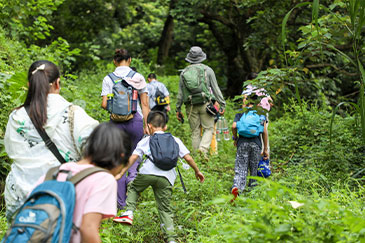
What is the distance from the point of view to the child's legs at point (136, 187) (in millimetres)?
4617

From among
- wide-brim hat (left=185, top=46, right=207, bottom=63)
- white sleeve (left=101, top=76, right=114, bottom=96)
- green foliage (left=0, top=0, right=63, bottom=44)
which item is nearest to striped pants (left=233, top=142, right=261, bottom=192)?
white sleeve (left=101, top=76, right=114, bottom=96)

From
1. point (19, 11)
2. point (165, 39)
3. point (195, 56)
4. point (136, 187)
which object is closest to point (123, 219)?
point (136, 187)

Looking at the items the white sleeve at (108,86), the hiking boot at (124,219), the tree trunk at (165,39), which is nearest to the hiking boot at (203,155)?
the white sleeve at (108,86)

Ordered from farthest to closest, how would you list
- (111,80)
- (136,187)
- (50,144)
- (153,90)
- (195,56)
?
(153,90) < (195,56) < (111,80) < (136,187) < (50,144)

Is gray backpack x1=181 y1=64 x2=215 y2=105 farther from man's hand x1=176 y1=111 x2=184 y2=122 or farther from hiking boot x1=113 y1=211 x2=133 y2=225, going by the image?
hiking boot x1=113 y1=211 x2=133 y2=225

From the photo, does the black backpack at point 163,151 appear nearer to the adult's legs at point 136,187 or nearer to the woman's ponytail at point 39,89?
the adult's legs at point 136,187

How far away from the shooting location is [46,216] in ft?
7.22

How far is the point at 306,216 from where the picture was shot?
271 cm

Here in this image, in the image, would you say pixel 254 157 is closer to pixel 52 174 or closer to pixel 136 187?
pixel 136 187

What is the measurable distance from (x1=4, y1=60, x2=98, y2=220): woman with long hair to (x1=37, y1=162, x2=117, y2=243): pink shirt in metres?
0.59

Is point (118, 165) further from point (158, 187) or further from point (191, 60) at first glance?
point (191, 60)

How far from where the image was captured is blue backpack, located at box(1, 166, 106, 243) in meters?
2.19

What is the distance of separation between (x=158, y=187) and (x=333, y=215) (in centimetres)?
219

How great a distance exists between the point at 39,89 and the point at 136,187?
209cm
